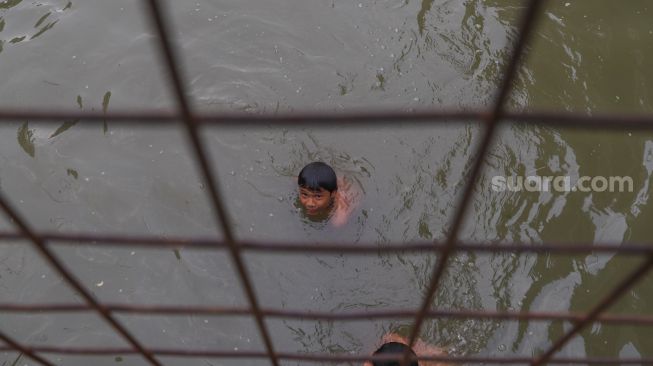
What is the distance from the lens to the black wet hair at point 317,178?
3.87 m

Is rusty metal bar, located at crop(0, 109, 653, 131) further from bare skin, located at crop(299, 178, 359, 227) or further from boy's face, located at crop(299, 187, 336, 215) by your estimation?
bare skin, located at crop(299, 178, 359, 227)

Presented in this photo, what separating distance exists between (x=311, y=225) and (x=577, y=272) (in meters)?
1.78

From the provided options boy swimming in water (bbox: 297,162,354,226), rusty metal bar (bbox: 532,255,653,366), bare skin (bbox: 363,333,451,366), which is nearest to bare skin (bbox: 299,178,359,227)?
boy swimming in water (bbox: 297,162,354,226)

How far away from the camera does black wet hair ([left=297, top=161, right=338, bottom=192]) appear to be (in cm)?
387

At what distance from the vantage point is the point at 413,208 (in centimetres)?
426

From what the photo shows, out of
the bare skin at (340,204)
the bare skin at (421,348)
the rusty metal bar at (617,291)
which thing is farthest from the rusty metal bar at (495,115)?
the bare skin at (340,204)

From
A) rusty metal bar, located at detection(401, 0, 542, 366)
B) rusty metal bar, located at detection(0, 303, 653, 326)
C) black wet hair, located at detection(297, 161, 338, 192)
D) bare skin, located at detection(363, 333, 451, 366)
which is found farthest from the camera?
black wet hair, located at detection(297, 161, 338, 192)

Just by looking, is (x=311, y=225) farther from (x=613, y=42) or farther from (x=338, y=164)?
(x=613, y=42)

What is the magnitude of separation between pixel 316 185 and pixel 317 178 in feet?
0.15

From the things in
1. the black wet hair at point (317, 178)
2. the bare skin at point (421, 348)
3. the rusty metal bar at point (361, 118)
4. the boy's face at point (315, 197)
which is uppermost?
the black wet hair at point (317, 178)

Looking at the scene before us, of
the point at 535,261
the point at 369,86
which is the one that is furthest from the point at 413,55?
the point at 535,261

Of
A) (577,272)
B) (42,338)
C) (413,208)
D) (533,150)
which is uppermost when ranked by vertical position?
(533,150)

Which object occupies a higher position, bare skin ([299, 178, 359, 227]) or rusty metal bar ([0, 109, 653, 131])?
bare skin ([299, 178, 359, 227])

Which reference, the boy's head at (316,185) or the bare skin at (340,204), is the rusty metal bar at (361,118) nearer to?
the boy's head at (316,185)
